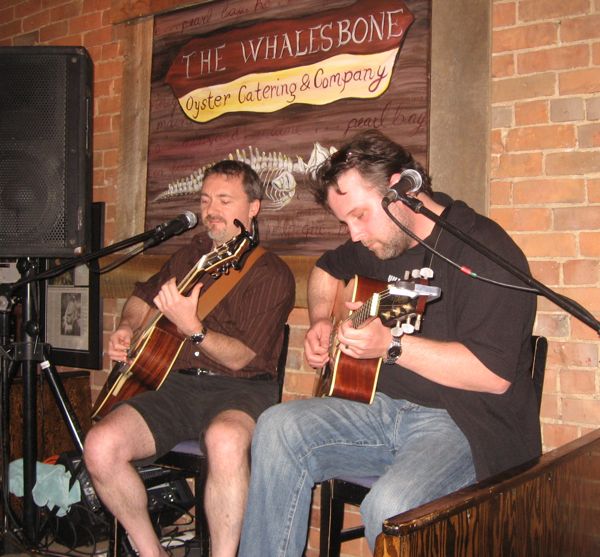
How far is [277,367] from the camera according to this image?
2.66 m

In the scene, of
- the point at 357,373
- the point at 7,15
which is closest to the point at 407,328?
the point at 357,373

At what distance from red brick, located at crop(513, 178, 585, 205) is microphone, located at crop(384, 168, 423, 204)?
0.87 meters

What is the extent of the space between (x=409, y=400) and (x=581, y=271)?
2.63 ft

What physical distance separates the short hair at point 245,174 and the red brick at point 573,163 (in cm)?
116

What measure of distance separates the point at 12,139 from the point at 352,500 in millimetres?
1947

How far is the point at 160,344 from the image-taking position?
2568mm

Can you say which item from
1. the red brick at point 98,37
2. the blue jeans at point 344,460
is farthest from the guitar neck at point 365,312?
the red brick at point 98,37

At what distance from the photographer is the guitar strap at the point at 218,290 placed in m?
2.68

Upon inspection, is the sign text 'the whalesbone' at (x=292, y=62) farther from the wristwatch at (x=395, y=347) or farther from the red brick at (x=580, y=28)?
the wristwatch at (x=395, y=347)

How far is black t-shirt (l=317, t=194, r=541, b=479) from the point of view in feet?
6.02

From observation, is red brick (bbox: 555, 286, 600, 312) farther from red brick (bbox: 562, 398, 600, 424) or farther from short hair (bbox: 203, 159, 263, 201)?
short hair (bbox: 203, 159, 263, 201)

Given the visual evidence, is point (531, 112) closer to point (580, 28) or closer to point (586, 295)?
point (580, 28)

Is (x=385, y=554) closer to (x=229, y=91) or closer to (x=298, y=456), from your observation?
(x=298, y=456)

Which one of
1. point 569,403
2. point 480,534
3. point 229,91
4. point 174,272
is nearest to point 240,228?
point 174,272
